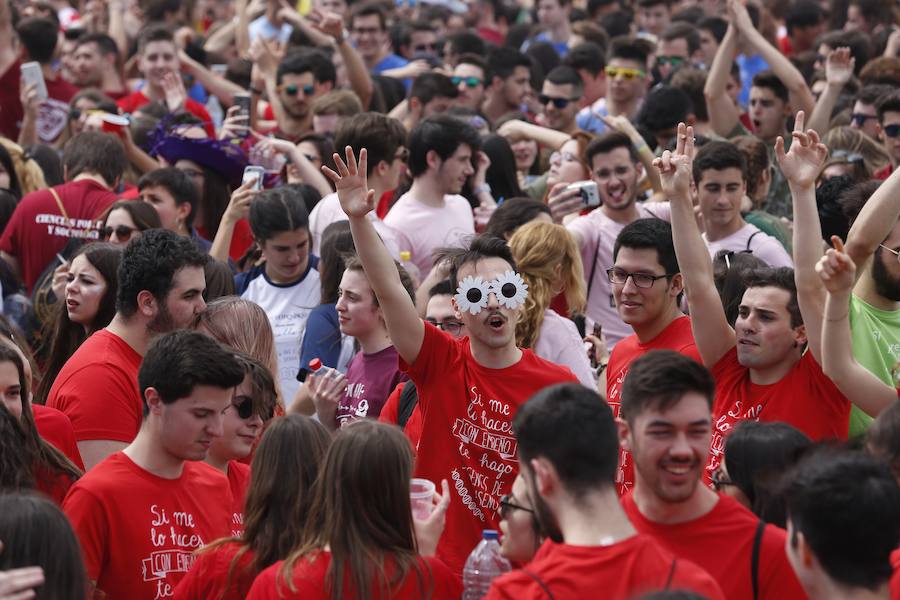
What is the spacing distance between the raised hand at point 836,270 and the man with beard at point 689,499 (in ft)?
3.02

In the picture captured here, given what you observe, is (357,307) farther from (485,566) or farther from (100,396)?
(485,566)

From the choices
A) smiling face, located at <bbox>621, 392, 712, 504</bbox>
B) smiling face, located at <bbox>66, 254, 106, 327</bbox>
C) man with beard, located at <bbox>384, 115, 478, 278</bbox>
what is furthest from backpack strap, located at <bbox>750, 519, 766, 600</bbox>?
man with beard, located at <bbox>384, 115, 478, 278</bbox>

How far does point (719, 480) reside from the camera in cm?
444

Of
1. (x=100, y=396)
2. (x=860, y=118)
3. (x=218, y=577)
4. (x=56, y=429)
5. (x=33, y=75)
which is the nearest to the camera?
(x=218, y=577)

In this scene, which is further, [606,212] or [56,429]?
[606,212]

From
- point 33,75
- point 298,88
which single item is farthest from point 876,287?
point 33,75

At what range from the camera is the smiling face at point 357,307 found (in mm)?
5910

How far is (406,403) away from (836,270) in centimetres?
182

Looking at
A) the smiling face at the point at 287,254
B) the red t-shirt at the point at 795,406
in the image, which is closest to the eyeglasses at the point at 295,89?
the smiling face at the point at 287,254

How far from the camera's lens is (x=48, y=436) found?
477 centimetres

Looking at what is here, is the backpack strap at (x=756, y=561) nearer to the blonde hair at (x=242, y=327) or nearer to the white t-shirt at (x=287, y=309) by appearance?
the blonde hair at (x=242, y=327)

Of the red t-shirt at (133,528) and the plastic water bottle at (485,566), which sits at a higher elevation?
the red t-shirt at (133,528)

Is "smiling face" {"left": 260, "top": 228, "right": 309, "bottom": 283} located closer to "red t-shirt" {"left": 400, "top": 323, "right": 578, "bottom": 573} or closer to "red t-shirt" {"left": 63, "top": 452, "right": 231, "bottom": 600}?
"red t-shirt" {"left": 400, "top": 323, "right": 578, "bottom": 573}

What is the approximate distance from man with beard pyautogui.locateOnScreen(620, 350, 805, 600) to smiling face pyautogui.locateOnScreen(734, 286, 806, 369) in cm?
130
